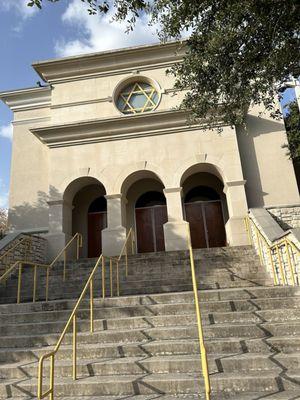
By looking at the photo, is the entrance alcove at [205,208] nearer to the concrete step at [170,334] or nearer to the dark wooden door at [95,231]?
the dark wooden door at [95,231]

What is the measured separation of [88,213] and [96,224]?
26.2 inches

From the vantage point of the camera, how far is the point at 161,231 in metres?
15.1

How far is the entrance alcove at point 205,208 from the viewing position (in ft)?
48.2

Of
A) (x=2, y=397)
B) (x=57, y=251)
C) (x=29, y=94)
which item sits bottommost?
(x=2, y=397)

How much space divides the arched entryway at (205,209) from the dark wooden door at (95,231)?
149 inches

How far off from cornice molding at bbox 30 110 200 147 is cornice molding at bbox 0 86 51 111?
9.44ft

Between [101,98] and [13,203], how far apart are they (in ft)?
20.1

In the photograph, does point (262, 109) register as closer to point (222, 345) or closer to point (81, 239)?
point (81, 239)

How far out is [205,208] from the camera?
15.1 m

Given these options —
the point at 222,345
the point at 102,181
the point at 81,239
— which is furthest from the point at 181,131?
the point at 222,345

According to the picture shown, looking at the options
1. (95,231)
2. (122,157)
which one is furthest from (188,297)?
(95,231)

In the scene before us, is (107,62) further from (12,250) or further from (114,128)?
(12,250)

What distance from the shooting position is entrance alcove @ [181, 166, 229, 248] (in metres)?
14.7

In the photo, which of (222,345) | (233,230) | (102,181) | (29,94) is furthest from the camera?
(29,94)
